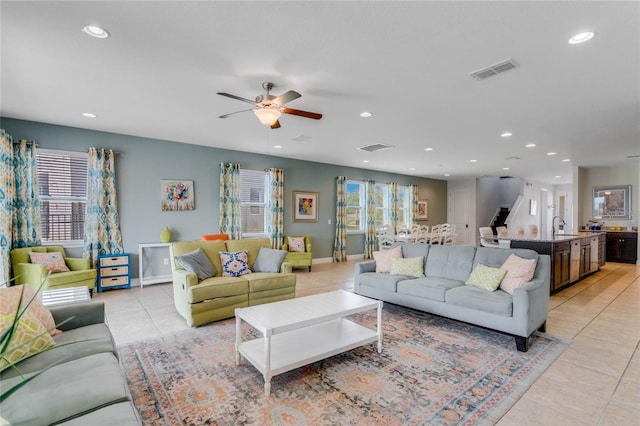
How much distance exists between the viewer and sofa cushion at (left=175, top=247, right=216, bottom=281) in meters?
3.90

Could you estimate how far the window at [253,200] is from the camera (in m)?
7.26

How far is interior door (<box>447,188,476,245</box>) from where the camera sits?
12.0 m

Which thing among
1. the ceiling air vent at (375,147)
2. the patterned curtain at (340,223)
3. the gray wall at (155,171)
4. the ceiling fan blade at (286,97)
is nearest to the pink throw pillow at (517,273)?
the ceiling fan blade at (286,97)

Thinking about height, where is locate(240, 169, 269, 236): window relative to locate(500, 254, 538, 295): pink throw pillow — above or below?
above

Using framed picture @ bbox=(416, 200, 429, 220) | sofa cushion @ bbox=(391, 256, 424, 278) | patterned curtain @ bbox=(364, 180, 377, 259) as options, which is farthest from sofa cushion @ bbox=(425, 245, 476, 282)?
framed picture @ bbox=(416, 200, 429, 220)

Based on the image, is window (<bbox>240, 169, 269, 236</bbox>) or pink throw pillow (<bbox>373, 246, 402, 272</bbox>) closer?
pink throw pillow (<bbox>373, 246, 402, 272</bbox>)

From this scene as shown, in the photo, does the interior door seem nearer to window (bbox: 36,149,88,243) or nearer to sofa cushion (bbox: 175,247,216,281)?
sofa cushion (bbox: 175,247,216,281)

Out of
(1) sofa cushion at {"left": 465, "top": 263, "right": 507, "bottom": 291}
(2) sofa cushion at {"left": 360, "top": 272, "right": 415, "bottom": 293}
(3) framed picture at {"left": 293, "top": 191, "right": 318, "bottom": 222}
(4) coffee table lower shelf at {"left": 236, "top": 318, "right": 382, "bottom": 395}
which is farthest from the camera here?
(3) framed picture at {"left": 293, "top": 191, "right": 318, "bottom": 222}

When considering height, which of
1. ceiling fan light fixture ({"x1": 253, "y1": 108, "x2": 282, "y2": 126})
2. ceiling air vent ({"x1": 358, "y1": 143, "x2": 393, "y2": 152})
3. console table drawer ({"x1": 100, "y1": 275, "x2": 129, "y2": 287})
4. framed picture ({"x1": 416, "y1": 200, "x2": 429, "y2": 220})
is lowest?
console table drawer ({"x1": 100, "y1": 275, "x2": 129, "y2": 287})

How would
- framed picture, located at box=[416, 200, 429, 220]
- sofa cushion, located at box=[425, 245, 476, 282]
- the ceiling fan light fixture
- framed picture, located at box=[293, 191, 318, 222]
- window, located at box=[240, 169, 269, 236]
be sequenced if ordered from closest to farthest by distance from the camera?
the ceiling fan light fixture
sofa cushion, located at box=[425, 245, 476, 282]
window, located at box=[240, 169, 269, 236]
framed picture, located at box=[293, 191, 318, 222]
framed picture, located at box=[416, 200, 429, 220]

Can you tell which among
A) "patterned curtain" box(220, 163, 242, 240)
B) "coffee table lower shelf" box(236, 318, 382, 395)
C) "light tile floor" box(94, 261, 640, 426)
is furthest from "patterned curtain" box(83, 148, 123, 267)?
"coffee table lower shelf" box(236, 318, 382, 395)

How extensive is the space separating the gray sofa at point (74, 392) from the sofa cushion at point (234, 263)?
6.84ft

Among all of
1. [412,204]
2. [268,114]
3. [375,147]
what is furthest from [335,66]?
[412,204]

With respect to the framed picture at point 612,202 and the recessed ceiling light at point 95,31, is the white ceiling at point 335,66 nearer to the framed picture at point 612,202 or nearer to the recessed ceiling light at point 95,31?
the recessed ceiling light at point 95,31
